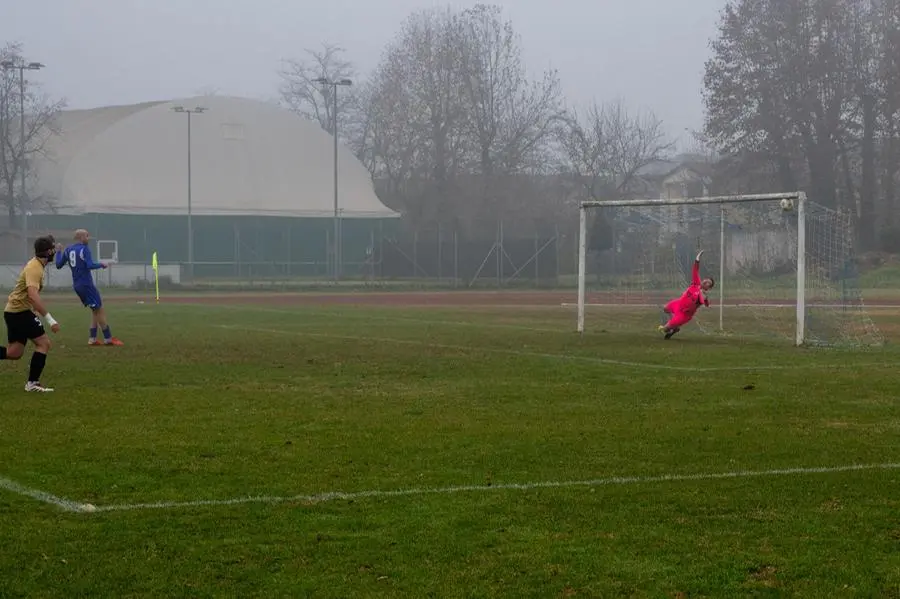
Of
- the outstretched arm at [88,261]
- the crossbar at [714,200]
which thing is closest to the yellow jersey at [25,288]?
the outstretched arm at [88,261]

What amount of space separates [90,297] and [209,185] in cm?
5706

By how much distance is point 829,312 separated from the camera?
2381cm

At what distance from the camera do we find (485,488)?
8.41 meters

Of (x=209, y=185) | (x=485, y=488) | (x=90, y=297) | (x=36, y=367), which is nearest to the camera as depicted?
(x=485, y=488)

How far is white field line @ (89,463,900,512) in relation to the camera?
788cm

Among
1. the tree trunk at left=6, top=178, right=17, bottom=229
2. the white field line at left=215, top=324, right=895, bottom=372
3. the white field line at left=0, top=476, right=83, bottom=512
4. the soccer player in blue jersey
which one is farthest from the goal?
the tree trunk at left=6, top=178, right=17, bottom=229

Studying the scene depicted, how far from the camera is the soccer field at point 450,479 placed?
20.7 feet

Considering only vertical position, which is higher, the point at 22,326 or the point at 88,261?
the point at 88,261

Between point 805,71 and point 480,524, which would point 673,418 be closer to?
point 480,524

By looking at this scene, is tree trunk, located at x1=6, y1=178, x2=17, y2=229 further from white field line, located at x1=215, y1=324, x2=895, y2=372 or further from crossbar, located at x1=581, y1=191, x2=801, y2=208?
crossbar, located at x1=581, y1=191, x2=801, y2=208

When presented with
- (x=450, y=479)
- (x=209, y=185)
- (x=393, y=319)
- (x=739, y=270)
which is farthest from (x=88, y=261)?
(x=209, y=185)

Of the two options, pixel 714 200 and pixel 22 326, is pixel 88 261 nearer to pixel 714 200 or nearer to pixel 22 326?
pixel 22 326

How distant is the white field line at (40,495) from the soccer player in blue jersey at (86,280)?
41.4 ft

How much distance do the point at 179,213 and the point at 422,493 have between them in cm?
6745
